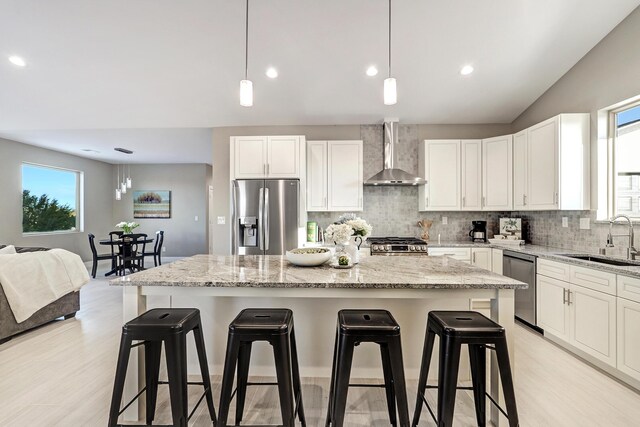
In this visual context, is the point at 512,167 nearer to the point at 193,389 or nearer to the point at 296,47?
the point at 296,47

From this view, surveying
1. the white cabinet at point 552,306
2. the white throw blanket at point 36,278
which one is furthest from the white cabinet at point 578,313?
the white throw blanket at point 36,278

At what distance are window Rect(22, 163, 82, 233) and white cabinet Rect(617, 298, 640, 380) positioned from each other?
29.5 ft

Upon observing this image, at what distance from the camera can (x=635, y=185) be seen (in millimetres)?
3018

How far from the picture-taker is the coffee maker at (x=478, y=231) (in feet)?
14.7

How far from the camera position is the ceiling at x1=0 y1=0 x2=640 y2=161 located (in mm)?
3004

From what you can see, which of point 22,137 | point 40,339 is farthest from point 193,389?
point 22,137

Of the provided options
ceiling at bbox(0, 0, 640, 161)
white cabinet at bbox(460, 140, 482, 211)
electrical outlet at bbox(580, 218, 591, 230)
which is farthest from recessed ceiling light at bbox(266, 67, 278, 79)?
electrical outlet at bbox(580, 218, 591, 230)

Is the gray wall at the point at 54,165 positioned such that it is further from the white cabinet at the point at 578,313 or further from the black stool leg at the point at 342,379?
the white cabinet at the point at 578,313

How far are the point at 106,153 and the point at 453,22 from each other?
301 inches

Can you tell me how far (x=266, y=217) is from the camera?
4078 millimetres

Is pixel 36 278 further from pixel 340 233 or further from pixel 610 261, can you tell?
pixel 610 261

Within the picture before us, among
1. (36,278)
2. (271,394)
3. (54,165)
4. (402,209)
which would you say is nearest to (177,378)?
(271,394)

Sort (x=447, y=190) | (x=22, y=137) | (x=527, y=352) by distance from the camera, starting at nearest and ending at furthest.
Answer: (x=527, y=352), (x=447, y=190), (x=22, y=137)

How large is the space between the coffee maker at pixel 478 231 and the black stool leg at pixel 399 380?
11.4 ft
